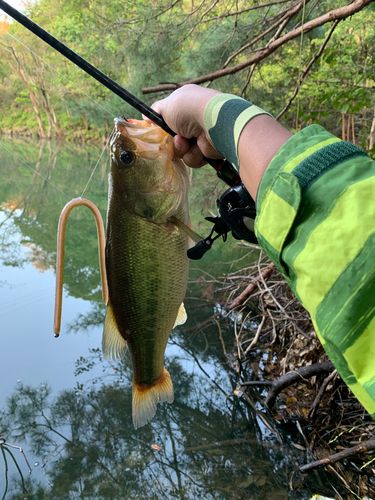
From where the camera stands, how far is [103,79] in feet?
4.34

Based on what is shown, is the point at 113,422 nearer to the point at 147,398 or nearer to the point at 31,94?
the point at 147,398

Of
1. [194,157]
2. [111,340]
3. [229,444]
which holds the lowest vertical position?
[229,444]

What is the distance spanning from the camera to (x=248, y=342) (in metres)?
4.20

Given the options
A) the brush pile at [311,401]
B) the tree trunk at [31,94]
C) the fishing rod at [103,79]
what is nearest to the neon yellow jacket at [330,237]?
the fishing rod at [103,79]

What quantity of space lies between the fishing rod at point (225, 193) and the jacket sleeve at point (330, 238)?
0.46 meters

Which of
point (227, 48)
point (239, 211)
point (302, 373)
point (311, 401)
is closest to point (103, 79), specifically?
point (239, 211)

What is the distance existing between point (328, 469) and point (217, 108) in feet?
8.96

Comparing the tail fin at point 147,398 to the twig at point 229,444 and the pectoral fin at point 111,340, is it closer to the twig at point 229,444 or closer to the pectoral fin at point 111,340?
the pectoral fin at point 111,340

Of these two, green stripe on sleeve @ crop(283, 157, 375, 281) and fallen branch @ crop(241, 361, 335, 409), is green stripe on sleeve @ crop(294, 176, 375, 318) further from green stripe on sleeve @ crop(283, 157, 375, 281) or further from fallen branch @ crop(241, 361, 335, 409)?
fallen branch @ crop(241, 361, 335, 409)

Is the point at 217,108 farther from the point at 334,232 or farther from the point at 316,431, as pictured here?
the point at 316,431

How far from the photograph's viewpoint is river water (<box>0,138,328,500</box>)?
8.71ft

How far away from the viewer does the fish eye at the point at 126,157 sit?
1428 millimetres

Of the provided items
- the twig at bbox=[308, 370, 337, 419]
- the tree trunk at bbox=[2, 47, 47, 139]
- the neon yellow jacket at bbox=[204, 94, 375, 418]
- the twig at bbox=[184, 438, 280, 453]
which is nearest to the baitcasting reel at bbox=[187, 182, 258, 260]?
the neon yellow jacket at bbox=[204, 94, 375, 418]

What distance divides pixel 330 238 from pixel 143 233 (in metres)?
1.00
